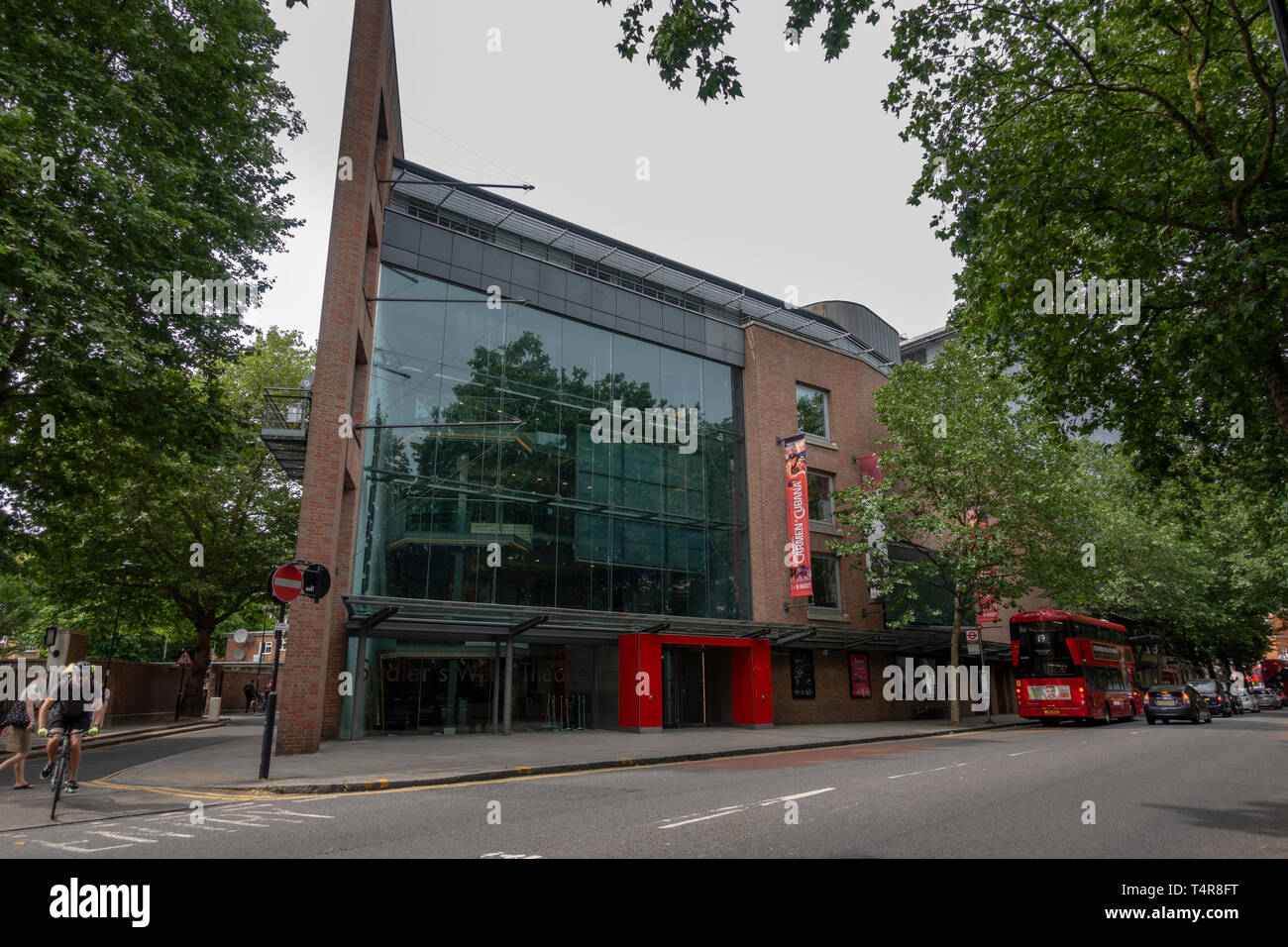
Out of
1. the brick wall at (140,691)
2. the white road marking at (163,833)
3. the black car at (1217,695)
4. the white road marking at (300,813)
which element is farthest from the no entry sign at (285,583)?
the black car at (1217,695)

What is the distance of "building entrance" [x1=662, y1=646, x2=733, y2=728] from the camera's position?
78.0ft

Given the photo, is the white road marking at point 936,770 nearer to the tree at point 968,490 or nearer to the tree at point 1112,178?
the tree at point 1112,178

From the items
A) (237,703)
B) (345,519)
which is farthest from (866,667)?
(237,703)

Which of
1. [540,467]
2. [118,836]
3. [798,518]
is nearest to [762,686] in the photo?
[798,518]

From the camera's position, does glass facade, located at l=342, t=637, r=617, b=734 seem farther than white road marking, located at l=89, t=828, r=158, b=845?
Yes

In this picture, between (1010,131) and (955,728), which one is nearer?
(1010,131)

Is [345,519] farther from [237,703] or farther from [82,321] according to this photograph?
[237,703]

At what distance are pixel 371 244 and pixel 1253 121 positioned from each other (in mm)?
18393

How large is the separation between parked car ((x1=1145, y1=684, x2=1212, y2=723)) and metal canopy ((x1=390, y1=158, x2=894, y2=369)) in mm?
17944

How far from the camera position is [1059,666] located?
1081 inches

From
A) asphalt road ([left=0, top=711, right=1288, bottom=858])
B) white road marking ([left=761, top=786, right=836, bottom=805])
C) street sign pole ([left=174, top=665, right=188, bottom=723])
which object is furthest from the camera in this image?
street sign pole ([left=174, top=665, right=188, bottom=723])

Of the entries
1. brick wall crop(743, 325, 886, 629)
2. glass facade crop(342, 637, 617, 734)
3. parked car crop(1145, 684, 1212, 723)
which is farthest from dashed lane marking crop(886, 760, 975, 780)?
parked car crop(1145, 684, 1212, 723)

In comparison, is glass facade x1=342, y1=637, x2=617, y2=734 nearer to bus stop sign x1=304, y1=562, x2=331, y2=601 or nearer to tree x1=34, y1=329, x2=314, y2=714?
bus stop sign x1=304, y1=562, x2=331, y2=601
